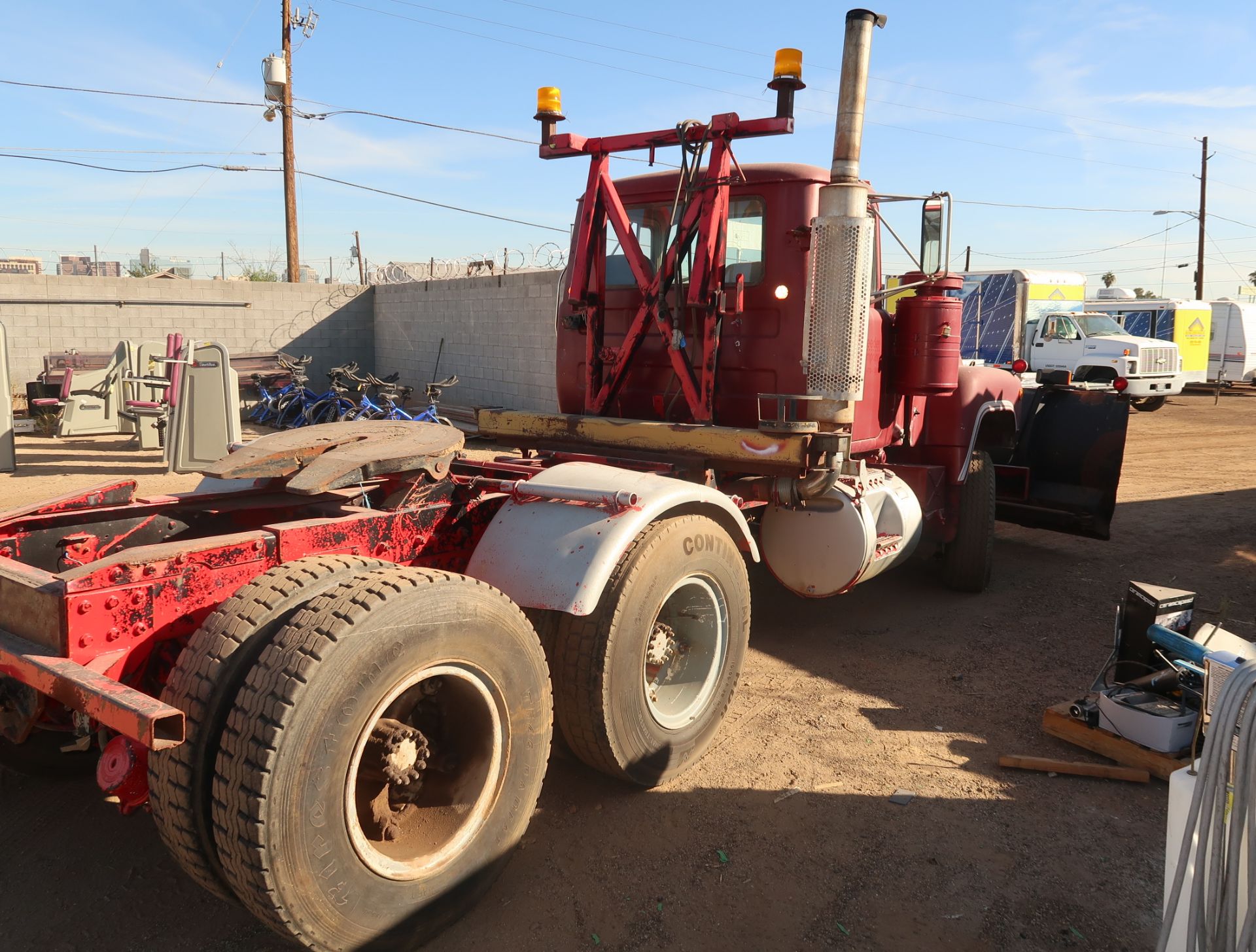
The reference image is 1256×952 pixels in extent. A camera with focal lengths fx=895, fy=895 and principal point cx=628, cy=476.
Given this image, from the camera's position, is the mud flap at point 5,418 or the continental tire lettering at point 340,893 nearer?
the continental tire lettering at point 340,893

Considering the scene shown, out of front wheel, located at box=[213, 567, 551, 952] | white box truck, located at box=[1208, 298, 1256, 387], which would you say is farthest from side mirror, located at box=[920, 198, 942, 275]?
white box truck, located at box=[1208, 298, 1256, 387]

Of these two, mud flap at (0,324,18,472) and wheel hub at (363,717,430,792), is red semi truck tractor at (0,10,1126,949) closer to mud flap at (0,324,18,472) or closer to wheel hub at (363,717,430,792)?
wheel hub at (363,717,430,792)

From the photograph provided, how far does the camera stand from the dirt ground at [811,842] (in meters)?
2.80

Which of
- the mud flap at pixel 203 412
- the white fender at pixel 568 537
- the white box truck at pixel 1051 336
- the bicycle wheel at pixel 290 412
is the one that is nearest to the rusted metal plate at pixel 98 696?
the white fender at pixel 568 537

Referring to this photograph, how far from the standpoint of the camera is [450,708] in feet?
9.65

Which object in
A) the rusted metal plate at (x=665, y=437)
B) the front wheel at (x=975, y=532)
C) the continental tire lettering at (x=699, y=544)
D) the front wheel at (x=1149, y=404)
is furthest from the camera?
the front wheel at (x=1149, y=404)

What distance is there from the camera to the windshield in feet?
71.5

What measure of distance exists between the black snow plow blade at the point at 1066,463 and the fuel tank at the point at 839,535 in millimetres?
2247

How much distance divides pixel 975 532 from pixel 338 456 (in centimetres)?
452

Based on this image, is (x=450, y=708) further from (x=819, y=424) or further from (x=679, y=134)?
(x=679, y=134)

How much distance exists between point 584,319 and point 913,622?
113 inches

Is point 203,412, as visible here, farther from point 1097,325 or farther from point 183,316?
point 1097,325

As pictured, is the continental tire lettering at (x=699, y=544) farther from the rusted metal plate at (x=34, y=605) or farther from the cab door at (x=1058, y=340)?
the cab door at (x=1058, y=340)

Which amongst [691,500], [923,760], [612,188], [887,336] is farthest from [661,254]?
[923,760]
